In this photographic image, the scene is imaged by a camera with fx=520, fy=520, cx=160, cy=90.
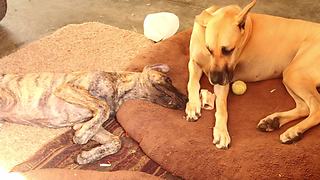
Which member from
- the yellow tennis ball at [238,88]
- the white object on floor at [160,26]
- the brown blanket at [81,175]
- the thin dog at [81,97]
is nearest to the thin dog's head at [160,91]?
the thin dog at [81,97]

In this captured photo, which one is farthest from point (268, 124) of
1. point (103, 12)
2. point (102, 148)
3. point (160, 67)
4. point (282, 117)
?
point (103, 12)

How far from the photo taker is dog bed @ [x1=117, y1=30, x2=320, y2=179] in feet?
8.38

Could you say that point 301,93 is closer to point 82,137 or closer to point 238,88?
point 238,88

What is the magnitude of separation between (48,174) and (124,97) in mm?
747

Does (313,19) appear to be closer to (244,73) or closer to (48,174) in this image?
(244,73)

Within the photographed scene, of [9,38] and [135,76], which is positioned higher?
[135,76]

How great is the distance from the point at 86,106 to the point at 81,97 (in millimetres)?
63

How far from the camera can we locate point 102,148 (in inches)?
111

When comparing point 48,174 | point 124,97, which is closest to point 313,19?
point 124,97

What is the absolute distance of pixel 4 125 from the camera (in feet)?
10.3

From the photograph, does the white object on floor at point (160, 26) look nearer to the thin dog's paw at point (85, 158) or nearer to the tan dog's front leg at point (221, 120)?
the tan dog's front leg at point (221, 120)

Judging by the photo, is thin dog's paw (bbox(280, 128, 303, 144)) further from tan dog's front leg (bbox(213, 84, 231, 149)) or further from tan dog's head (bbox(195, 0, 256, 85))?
tan dog's head (bbox(195, 0, 256, 85))

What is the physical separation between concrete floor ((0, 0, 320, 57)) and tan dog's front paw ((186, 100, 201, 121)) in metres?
1.72

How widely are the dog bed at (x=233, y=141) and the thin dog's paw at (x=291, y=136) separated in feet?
0.10
